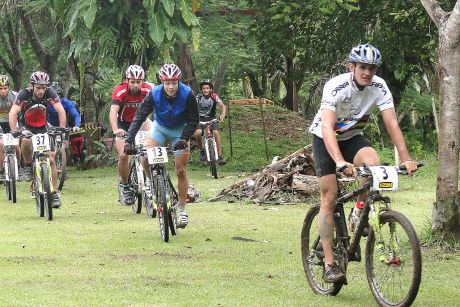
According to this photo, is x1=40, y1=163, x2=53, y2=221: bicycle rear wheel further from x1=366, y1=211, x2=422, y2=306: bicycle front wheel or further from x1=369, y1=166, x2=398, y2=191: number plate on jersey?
x1=369, y1=166, x2=398, y2=191: number plate on jersey

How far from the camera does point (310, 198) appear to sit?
16.3 m

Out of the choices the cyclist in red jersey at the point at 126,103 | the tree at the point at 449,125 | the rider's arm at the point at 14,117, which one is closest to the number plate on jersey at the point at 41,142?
the cyclist in red jersey at the point at 126,103

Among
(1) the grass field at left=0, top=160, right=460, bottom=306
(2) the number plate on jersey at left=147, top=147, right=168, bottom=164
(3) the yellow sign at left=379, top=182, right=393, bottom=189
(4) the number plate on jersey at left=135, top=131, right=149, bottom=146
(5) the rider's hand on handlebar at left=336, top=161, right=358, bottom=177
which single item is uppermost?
(4) the number plate on jersey at left=135, top=131, right=149, bottom=146

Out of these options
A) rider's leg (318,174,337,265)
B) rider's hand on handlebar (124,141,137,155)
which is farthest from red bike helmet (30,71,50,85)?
rider's leg (318,174,337,265)

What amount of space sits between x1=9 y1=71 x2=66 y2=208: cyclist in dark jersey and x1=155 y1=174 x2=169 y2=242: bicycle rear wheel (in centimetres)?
326

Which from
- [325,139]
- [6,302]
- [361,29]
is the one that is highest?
[361,29]

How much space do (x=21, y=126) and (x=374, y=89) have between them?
9359mm

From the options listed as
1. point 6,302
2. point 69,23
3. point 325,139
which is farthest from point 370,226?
point 69,23

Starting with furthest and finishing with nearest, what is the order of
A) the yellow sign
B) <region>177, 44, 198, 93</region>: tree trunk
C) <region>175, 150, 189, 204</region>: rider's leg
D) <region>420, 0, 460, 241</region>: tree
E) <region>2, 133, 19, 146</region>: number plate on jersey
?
<region>177, 44, 198, 93</region>: tree trunk, <region>2, 133, 19, 146</region>: number plate on jersey, <region>175, 150, 189, 204</region>: rider's leg, <region>420, 0, 460, 241</region>: tree, the yellow sign

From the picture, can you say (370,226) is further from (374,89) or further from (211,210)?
(211,210)

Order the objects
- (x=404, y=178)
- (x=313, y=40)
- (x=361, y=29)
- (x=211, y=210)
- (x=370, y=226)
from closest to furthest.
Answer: (x=370, y=226) → (x=211, y=210) → (x=361, y=29) → (x=313, y=40) → (x=404, y=178)

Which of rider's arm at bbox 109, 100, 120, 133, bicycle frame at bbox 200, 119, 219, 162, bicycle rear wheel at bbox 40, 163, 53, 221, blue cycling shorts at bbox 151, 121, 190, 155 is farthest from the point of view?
bicycle frame at bbox 200, 119, 219, 162

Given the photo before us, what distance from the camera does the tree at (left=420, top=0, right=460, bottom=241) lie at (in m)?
10.1

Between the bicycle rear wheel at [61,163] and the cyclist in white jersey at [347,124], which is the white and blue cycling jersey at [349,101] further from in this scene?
the bicycle rear wheel at [61,163]
